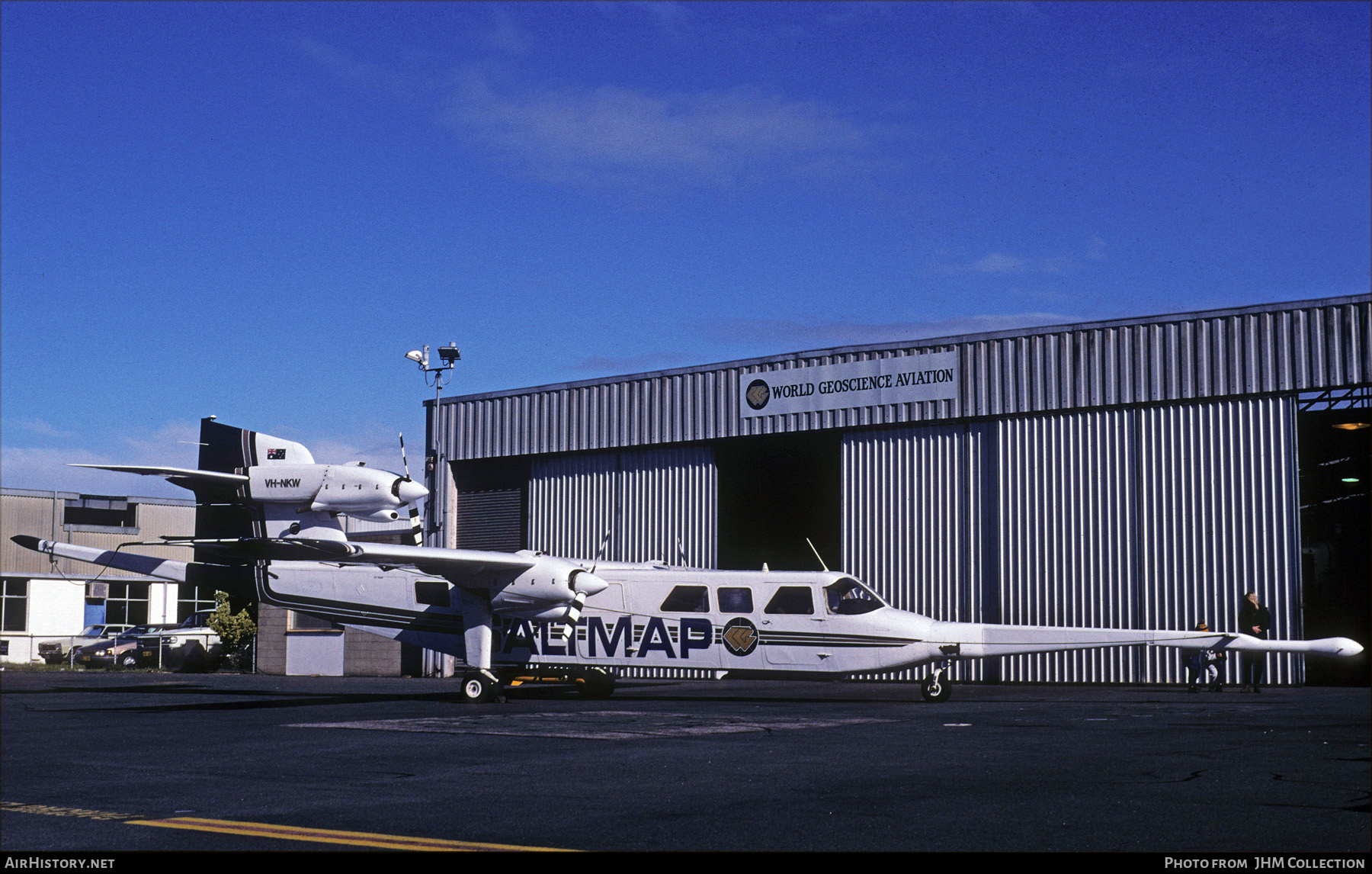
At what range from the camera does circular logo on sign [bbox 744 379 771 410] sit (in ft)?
109

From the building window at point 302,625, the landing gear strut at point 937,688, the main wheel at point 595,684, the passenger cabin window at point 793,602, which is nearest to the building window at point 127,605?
the building window at point 302,625

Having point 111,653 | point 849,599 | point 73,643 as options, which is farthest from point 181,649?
point 849,599

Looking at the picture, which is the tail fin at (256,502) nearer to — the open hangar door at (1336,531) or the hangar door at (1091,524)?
the hangar door at (1091,524)

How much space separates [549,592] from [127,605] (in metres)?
48.0

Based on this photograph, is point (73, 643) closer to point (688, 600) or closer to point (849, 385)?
point (849, 385)

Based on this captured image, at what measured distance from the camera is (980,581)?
29484 millimetres

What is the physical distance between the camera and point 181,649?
44.5m

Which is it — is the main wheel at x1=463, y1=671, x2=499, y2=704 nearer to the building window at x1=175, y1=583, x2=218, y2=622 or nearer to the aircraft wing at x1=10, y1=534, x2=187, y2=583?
the aircraft wing at x1=10, y1=534, x2=187, y2=583

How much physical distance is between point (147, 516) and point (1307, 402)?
5862 cm

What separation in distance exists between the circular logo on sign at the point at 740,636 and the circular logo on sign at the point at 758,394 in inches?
431

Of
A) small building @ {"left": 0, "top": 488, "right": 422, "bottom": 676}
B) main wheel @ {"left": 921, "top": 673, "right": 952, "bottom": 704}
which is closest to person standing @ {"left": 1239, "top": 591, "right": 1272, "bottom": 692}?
main wheel @ {"left": 921, "top": 673, "right": 952, "bottom": 704}

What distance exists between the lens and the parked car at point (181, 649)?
43656 millimetres

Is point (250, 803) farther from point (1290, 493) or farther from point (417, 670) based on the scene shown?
point (417, 670)

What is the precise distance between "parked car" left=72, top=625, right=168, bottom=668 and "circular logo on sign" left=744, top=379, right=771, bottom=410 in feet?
92.4
